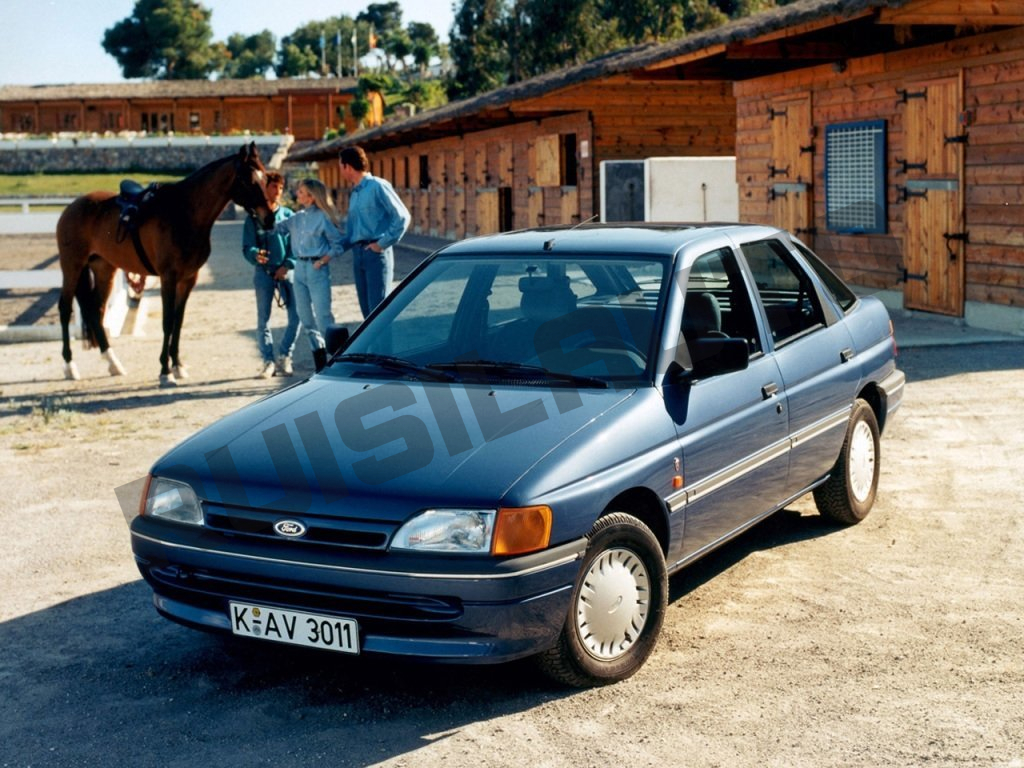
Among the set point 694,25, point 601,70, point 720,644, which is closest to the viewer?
point 720,644

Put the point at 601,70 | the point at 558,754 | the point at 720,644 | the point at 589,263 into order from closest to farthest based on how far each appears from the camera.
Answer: the point at 558,754
the point at 720,644
the point at 589,263
the point at 601,70

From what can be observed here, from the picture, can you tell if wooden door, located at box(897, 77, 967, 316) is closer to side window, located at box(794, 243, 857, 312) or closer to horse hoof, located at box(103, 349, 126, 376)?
side window, located at box(794, 243, 857, 312)

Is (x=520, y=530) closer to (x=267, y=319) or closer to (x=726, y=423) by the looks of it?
(x=726, y=423)

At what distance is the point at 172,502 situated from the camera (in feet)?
15.8

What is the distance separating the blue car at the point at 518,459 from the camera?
4250 millimetres

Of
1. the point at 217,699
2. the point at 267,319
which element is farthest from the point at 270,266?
the point at 217,699

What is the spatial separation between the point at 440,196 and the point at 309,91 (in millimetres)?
65180

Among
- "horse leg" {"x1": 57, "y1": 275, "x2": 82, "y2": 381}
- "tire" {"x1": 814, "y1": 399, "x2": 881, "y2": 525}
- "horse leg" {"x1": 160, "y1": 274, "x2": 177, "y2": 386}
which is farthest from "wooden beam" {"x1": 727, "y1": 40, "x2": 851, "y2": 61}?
"tire" {"x1": 814, "y1": 399, "x2": 881, "y2": 525}

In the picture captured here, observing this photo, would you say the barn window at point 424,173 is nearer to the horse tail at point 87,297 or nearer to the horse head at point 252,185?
the horse tail at point 87,297

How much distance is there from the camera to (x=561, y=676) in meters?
4.52

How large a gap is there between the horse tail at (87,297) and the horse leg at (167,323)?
1.40 meters

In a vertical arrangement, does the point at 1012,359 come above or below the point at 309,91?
below

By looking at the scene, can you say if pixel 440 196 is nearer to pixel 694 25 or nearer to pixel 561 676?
pixel 561 676

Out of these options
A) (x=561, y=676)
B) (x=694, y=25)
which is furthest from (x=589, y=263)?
(x=694, y=25)
